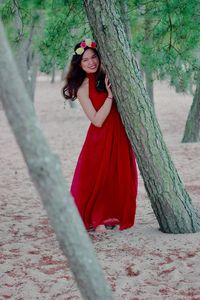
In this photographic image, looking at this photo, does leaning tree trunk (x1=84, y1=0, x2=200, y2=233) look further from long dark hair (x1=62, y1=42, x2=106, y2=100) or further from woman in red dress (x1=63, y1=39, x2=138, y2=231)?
long dark hair (x1=62, y1=42, x2=106, y2=100)

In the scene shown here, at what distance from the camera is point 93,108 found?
450cm

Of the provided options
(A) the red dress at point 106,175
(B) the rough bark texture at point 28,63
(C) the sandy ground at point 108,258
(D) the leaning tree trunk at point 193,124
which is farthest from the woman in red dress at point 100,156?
(B) the rough bark texture at point 28,63

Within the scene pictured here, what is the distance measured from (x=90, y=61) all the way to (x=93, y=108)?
0.39 meters

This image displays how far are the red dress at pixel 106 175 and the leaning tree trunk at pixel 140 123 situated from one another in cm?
28

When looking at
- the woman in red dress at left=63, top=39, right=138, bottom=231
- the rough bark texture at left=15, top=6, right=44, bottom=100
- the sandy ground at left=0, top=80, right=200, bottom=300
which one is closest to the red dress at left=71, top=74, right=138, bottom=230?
the woman in red dress at left=63, top=39, right=138, bottom=231

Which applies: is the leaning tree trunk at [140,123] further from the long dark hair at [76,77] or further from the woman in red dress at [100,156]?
the long dark hair at [76,77]

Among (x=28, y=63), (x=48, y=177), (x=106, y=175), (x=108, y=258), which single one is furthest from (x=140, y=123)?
A: (x=28, y=63)

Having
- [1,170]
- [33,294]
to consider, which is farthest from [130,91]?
[1,170]

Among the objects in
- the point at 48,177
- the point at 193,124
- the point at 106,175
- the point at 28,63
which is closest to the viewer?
the point at 48,177

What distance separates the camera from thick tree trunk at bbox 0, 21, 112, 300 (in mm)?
1890

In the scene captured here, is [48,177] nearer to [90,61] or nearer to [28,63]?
[90,61]

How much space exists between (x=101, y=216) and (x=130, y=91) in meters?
1.17

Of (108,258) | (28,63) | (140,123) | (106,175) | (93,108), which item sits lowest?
(108,258)

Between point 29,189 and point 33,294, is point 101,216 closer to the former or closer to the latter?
point 33,294
